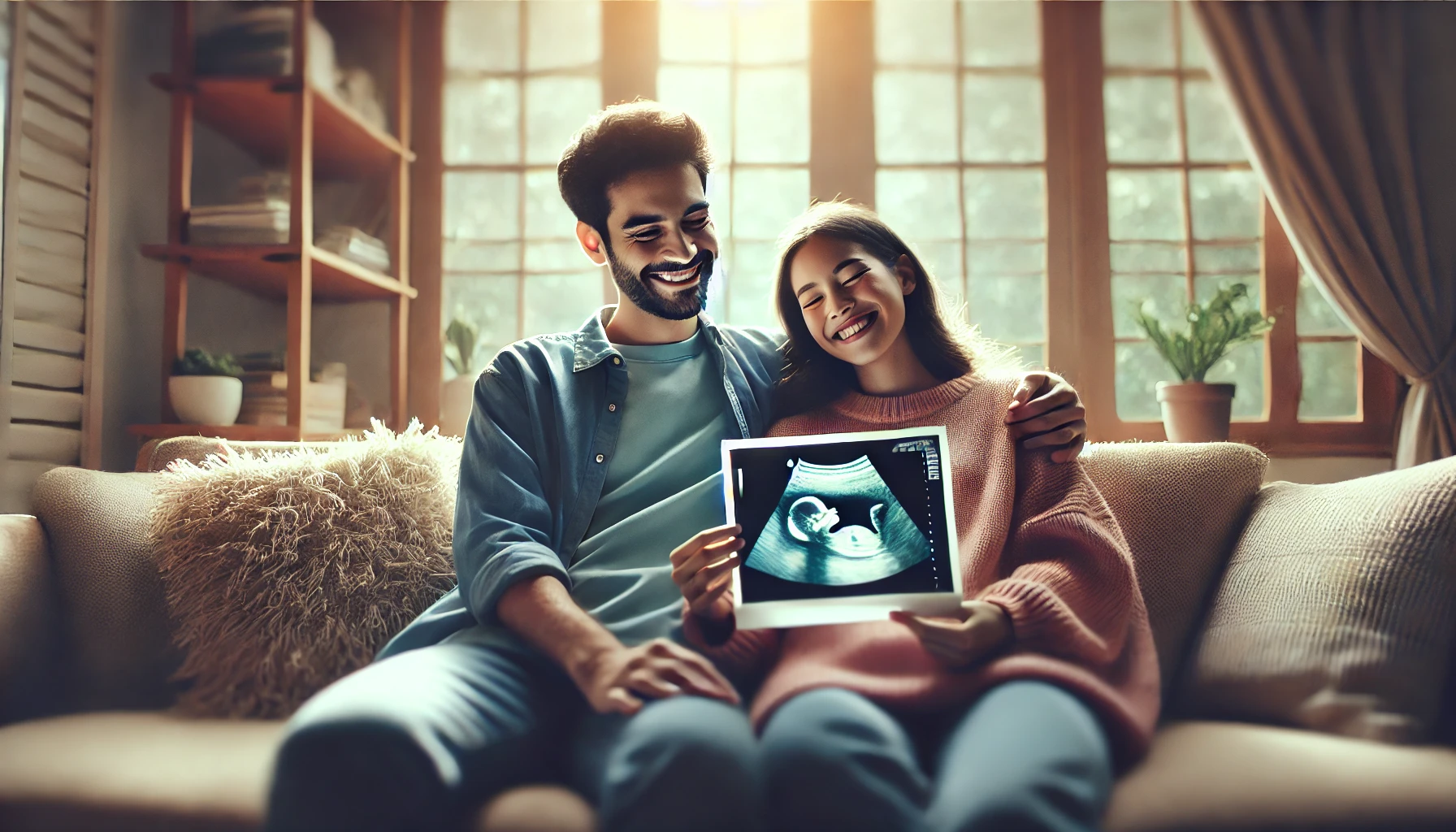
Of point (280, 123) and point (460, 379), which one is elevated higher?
point (280, 123)

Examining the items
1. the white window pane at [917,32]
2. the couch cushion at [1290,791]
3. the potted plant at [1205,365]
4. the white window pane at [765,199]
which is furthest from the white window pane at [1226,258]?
the couch cushion at [1290,791]

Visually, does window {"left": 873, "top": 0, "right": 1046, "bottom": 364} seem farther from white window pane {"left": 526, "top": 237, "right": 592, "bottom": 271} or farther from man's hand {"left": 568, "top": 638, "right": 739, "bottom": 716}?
man's hand {"left": 568, "top": 638, "right": 739, "bottom": 716}

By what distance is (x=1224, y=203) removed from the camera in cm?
287

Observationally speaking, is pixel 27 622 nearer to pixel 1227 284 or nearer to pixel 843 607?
pixel 843 607

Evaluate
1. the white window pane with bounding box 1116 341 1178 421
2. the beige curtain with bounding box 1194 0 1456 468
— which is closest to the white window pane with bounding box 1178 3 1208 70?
the beige curtain with bounding box 1194 0 1456 468

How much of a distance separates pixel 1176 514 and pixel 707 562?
2.44 ft

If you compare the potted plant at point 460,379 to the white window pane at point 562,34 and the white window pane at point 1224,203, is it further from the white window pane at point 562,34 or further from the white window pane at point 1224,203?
the white window pane at point 1224,203

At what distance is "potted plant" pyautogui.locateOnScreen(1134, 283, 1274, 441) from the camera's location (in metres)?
2.47

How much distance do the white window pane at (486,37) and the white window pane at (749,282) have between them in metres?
0.99

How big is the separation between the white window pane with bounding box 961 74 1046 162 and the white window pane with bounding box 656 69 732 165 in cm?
78

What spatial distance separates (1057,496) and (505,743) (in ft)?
2.38

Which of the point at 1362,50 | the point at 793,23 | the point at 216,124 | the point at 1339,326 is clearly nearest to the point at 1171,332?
the point at 1339,326

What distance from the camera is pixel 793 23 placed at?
289 cm

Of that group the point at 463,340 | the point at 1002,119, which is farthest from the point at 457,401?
the point at 1002,119
